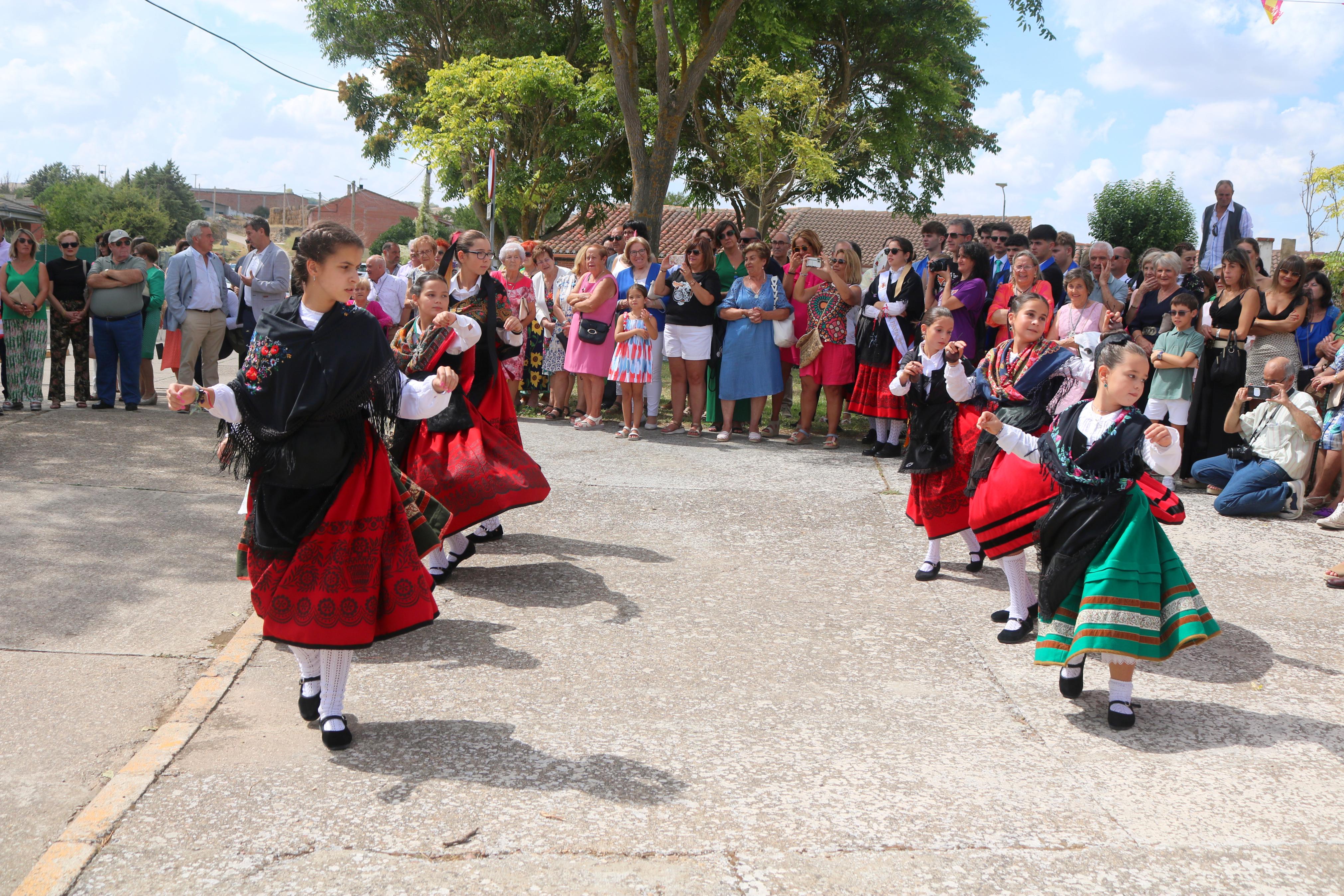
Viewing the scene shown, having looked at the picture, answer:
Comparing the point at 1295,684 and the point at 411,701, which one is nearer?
the point at 411,701

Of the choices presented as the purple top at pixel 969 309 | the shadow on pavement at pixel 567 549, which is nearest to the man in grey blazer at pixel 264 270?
the shadow on pavement at pixel 567 549

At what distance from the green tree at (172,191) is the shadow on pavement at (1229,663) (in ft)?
235

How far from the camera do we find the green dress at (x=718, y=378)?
1090cm

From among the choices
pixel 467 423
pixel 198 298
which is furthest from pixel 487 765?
pixel 198 298

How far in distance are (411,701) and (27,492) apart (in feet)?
15.1

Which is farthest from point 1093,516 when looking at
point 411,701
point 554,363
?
point 554,363

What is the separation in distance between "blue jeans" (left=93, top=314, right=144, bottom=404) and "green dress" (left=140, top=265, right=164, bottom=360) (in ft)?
1.57

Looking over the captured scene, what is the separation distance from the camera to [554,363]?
11.9m

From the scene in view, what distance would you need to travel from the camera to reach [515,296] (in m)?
8.74

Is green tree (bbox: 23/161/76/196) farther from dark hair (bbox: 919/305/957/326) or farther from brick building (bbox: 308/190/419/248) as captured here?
dark hair (bbox: 919/305/957/326)

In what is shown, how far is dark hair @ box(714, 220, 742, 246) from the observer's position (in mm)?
10984

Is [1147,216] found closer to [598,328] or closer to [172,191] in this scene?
[598,328]

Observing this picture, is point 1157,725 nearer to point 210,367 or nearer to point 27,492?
point 27,492

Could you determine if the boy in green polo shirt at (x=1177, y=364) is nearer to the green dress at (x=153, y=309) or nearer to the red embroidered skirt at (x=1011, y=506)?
the red embroidered skirt at (x=1011, y=506)
